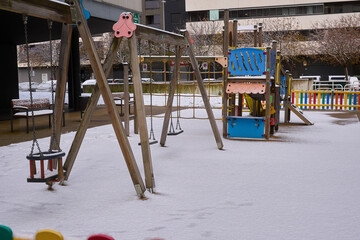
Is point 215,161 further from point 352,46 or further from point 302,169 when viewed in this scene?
point 352,46

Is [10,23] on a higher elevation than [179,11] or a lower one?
lower

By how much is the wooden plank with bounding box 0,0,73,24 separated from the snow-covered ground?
2.21 metres

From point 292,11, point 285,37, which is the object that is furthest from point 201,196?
point 292,11

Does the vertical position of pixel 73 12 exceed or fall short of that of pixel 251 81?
it exceeds it

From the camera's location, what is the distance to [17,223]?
3969 millimetres

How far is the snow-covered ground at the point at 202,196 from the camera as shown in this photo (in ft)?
12.4

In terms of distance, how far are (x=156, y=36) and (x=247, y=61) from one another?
3783 mm

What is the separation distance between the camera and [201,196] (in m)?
4.89

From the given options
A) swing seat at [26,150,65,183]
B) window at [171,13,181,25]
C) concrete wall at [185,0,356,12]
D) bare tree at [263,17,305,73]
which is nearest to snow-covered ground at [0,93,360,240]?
swing seat at [26,150,65,183]

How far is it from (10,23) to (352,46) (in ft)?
86.3

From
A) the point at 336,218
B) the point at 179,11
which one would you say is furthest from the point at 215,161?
the point at 179,11

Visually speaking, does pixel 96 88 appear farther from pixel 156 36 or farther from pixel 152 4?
pixel 152 4

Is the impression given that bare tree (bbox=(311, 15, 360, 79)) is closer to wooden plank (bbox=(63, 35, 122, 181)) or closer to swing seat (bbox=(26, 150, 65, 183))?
wooden plank (bbox=(63, 35, 122, 181))

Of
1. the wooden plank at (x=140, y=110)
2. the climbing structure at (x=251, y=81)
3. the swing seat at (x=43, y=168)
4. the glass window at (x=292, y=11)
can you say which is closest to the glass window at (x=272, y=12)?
the glass window at (x=292, y=11)
